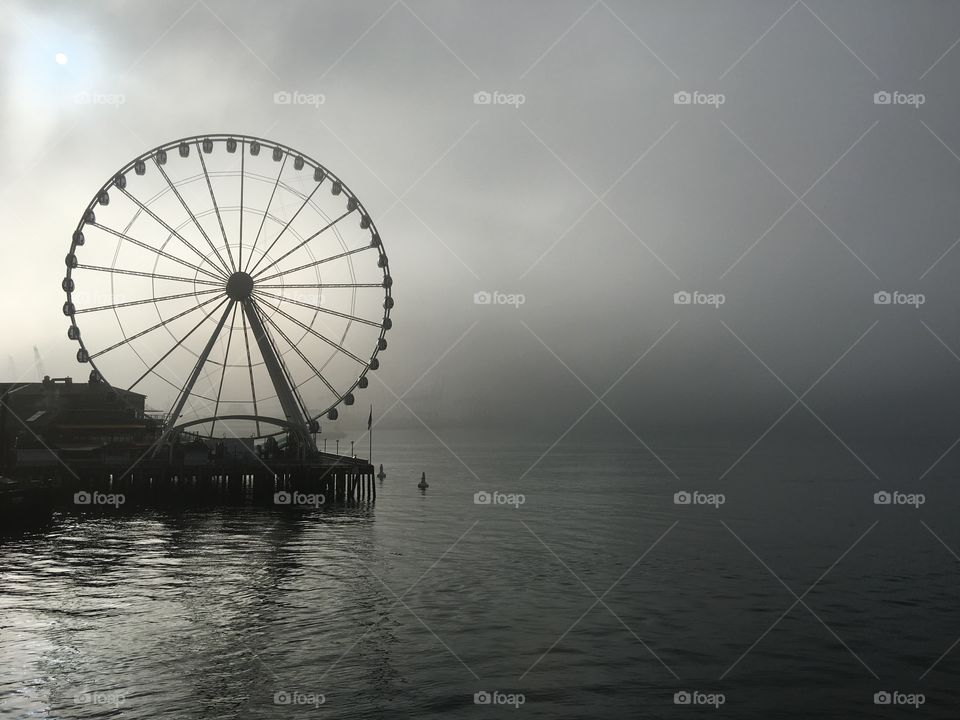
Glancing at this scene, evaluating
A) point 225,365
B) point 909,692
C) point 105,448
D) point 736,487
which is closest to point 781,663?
point 909,692

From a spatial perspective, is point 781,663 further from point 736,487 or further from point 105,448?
point 736,487

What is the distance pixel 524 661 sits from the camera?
22.3 m

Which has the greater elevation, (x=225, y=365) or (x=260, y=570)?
(x=225, y=365)

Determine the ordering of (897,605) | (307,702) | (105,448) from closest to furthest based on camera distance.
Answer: (307,702) < (897,605) < (105,448)

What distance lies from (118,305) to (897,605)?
47.1 metres
